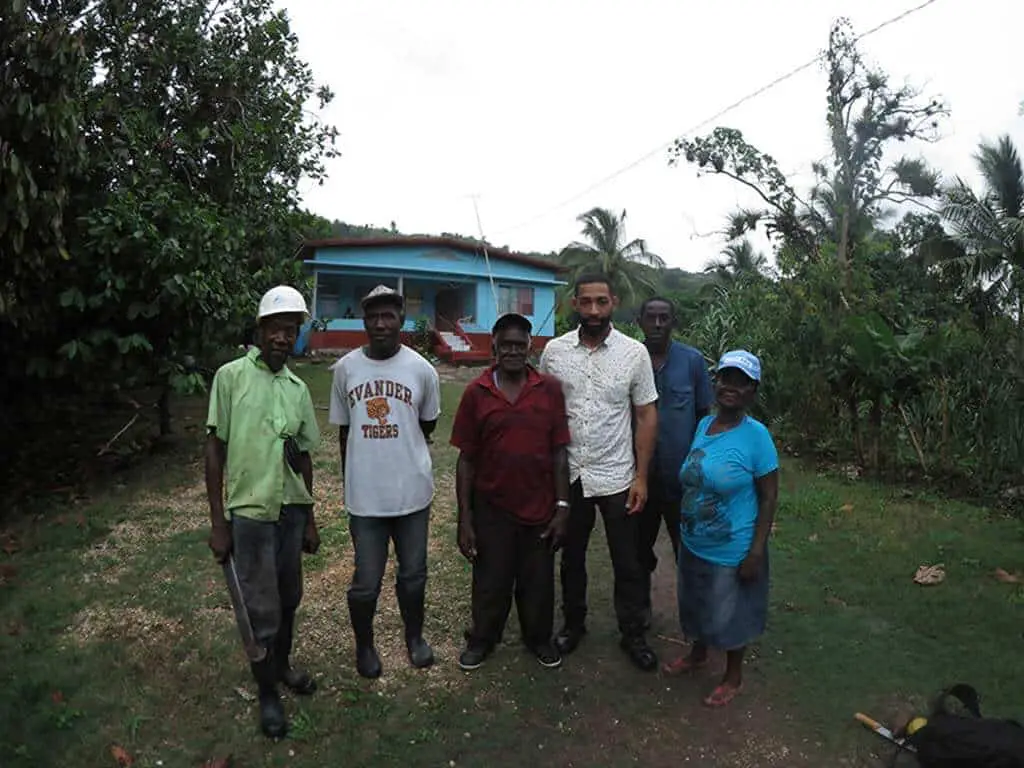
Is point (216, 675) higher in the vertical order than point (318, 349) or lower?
lower

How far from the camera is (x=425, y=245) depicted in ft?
71.4

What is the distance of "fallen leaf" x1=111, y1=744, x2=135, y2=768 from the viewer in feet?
9.40

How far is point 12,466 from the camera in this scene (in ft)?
25.1

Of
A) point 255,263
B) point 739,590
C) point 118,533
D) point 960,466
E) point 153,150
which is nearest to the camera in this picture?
point 739,590

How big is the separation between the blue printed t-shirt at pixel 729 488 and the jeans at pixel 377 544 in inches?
49.4

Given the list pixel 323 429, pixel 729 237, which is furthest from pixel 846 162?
pixel 323 429

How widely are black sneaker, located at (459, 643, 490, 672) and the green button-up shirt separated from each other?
1.29 meters

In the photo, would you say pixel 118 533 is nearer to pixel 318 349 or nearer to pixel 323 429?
pixel 323 429

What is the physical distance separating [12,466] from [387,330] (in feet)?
21.6

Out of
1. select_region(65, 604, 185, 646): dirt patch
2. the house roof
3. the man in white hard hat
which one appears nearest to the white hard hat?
the man in white hard hat

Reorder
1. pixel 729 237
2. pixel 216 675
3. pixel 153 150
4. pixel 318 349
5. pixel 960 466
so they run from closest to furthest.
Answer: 1. pixel 216 675
2. pixel 960 466
3. pixel 153 150
4. pixel 318 349
5. pixel 729 237

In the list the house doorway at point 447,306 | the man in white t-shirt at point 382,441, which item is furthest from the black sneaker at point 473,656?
the house doorway at point 447,306

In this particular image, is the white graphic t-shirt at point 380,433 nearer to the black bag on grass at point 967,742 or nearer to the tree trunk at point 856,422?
the black bag on grass at point 967,742

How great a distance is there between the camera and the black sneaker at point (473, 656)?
359 cm
